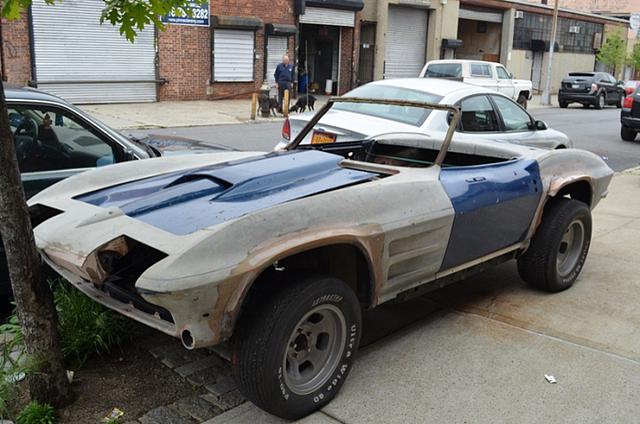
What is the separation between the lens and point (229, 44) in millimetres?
25359

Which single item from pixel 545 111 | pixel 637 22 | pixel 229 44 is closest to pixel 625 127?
pixel 545 111

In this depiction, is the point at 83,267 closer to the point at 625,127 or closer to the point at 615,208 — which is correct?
the point at 615,208

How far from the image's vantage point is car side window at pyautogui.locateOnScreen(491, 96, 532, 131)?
888 centimetres

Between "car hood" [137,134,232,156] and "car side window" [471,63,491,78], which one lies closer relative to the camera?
"car hood" [137,134,232,156]

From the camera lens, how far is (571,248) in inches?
213

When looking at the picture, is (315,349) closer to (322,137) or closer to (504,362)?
(504,362)

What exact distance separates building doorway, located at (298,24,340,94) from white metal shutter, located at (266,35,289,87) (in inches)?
127

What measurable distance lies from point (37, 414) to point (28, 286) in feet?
2.04

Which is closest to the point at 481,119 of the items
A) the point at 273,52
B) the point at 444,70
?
the point at 444,70

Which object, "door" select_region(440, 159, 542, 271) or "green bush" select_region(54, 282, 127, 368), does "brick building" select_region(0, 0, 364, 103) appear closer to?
"green bush" select_region(54, 282, 127, 368)

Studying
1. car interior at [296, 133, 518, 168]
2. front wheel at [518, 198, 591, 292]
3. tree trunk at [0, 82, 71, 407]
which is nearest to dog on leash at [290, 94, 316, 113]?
car interior at [296, 133, 518, 168]

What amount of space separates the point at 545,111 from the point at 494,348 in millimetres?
26261

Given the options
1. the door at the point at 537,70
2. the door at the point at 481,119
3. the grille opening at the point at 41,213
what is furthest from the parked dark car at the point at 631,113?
the door at the point at 537,70

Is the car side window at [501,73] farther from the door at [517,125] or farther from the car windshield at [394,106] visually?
the car windshield at [394,106]
